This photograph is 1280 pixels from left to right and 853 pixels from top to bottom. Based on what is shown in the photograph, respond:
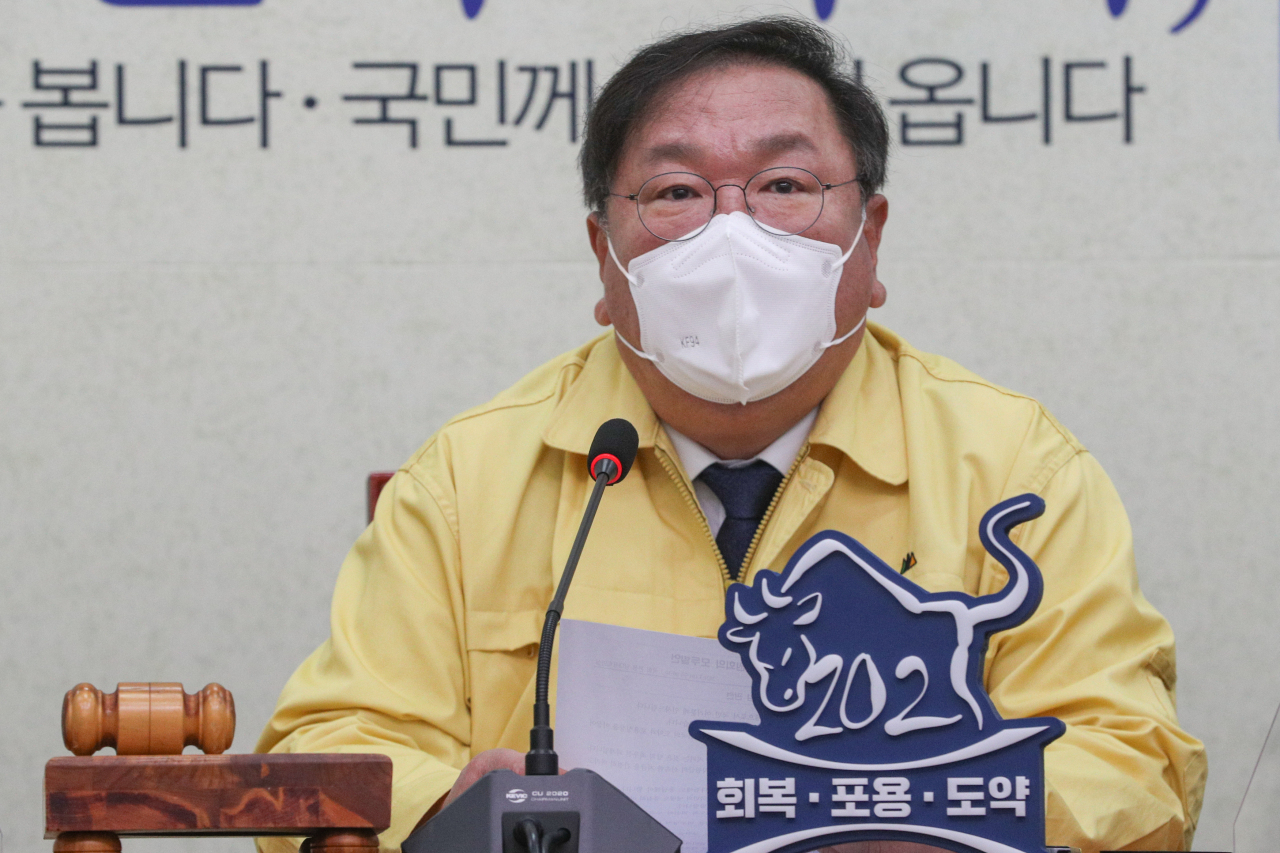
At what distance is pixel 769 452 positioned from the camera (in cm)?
169

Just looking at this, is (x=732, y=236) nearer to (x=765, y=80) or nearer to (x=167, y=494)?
(x=765, y=80)

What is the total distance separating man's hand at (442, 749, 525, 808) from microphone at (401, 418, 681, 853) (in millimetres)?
99

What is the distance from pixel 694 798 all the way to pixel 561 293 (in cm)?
136

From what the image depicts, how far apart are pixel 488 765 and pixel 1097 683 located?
1.94 ft

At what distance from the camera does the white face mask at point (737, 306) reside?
1544 mm

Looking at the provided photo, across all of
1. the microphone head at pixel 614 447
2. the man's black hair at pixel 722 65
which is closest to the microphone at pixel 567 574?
the microphone head at pixel 614 447

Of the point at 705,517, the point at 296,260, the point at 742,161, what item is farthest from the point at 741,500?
the point at 296,260

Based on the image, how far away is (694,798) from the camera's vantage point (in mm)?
1241

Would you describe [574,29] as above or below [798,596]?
above

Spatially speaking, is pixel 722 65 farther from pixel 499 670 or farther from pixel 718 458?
pixel 499 670

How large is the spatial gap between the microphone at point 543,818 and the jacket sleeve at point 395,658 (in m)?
0.34

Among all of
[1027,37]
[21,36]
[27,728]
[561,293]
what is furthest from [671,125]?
[27,728]

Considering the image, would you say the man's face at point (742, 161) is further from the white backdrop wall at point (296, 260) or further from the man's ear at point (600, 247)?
the white backdrop wall at point (296, 260)

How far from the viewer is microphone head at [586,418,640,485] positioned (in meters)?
1.31
